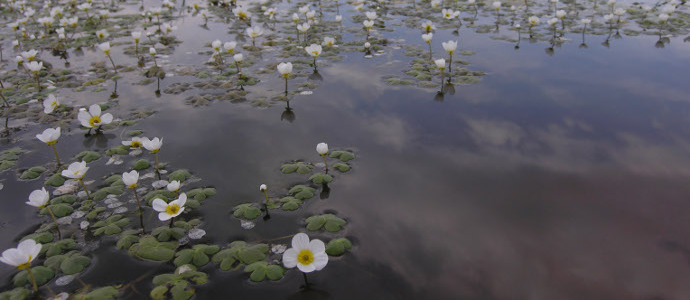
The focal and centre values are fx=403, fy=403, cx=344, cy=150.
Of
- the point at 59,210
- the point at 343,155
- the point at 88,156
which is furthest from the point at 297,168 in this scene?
the point at 88,156

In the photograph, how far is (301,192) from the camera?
9.73 ft

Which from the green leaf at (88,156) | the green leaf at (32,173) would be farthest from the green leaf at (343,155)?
the green leaf at (32,173)

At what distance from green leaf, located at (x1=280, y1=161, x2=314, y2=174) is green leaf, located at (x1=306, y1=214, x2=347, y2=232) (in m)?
0.58

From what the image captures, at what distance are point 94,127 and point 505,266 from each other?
3.91m

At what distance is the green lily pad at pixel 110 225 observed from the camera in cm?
266

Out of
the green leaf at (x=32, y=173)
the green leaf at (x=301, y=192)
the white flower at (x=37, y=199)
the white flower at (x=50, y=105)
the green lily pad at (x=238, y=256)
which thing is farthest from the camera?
the white flower at (x=50, y=105)

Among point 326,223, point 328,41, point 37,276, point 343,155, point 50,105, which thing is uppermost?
point 328,41

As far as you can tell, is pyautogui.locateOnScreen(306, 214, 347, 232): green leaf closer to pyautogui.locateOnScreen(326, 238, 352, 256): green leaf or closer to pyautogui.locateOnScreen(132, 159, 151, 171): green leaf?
pyautogui.locateOnScreen(326, 238, 352, 256): green leaf

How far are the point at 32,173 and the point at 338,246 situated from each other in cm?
271

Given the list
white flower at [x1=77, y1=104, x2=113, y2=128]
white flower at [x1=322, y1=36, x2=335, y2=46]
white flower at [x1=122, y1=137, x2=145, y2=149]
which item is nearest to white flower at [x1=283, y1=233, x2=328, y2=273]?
white flower at [x1=122, y1=137, x2=145, y2=149]

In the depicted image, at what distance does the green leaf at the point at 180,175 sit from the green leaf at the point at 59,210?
693 mm

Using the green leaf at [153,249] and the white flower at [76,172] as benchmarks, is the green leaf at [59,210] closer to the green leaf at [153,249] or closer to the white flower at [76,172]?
the white flower at [76,172]

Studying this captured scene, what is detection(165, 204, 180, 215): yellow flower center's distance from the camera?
2631mm

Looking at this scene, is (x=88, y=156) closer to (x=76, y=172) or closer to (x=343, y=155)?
(x=76, y=172)
